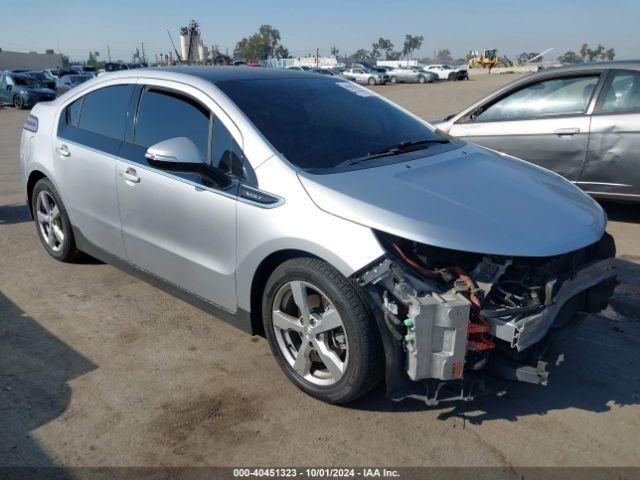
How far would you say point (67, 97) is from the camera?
4.84 meters

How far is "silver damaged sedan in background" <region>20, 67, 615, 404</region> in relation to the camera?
271 cm

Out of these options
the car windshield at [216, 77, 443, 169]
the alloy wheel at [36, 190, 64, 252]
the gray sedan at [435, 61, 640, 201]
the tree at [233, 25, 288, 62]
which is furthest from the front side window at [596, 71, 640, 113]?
the tree at [233, 25, 288, 62]

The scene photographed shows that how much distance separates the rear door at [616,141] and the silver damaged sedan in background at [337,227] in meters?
2.41

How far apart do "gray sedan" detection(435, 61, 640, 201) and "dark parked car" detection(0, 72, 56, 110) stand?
23.1m

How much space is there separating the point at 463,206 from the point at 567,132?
3.69m

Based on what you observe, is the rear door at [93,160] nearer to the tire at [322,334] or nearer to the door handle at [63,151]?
the door handle at [63,151]

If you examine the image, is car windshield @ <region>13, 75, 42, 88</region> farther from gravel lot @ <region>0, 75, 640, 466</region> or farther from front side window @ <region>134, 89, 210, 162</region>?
front side window @ <region>134, 89, 210, 162</region>

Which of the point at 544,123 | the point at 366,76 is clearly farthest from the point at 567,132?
the point at 366,76

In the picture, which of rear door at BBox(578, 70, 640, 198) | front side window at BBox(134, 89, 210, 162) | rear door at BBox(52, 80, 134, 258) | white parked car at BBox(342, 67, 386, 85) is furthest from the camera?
white parked car at BBox(342, 67, 386, 85)

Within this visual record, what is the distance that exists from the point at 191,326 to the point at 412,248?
1880 millimetres

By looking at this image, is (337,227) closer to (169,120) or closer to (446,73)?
(169,120)

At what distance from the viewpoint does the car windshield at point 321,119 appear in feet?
11.1

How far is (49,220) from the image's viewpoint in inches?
201

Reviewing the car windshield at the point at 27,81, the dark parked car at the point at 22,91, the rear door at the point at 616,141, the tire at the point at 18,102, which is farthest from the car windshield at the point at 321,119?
the car windshield at the point at 27,81
